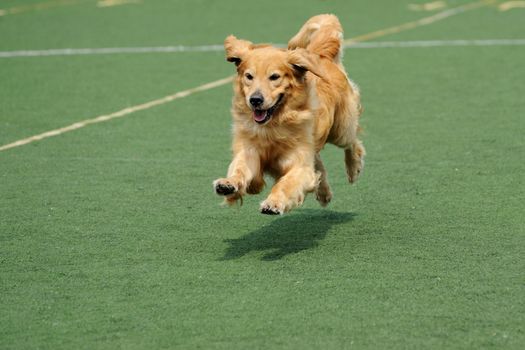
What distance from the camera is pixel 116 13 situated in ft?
58.8

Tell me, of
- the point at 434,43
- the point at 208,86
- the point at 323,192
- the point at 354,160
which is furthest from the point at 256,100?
the point at 434,43

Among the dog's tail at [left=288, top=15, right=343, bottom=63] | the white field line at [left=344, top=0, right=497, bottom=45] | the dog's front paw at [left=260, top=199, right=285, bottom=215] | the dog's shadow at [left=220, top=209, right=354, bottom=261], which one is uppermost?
the dog's tail at [left=288, top=15, right=343, bottom=63]

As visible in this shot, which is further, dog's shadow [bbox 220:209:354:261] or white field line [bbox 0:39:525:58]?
white field line [bbox 0:39:525:58]

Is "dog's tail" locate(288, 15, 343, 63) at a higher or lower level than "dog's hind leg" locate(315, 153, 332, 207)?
higher

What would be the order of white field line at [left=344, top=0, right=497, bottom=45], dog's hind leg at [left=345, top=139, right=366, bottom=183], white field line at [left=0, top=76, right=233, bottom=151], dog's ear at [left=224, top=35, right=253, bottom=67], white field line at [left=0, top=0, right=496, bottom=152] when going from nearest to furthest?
dog's ear at [left=224, top=35, right=253, bottom=67] < dog's hind leg at [left=345, top=139, right=366, bottom=183] < white field line at [left=0, top=76, right=233, bottom=151] < white field line at [left=0, top=0, right=496, bottom=152] < white field line at [left=344, top=0, right=497, bottom=45]

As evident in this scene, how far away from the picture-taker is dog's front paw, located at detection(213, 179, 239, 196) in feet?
20.1

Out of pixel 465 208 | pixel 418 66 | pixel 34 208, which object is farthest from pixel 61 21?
pixel 465 208

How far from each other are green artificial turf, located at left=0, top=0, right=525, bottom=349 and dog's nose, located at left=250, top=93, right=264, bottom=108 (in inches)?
35.6

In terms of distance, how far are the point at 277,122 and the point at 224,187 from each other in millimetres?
683

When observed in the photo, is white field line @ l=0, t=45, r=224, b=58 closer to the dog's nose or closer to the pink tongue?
the pink tongue

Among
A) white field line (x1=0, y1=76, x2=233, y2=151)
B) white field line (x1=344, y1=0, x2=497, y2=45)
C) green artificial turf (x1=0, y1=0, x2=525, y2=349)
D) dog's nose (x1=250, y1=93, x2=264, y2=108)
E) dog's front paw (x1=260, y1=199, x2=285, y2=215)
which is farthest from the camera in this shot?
white field line (x1=344, y1=0, x2=497, y2=45)

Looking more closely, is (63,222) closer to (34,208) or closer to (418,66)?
(34,208)

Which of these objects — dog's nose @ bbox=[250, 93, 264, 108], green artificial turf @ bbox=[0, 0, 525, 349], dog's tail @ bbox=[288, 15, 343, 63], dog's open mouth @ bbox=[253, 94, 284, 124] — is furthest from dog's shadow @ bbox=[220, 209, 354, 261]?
dog's tail @ bbox=[288, 15, 343, 63]

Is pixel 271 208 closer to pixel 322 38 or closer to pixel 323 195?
pixel 323 195
